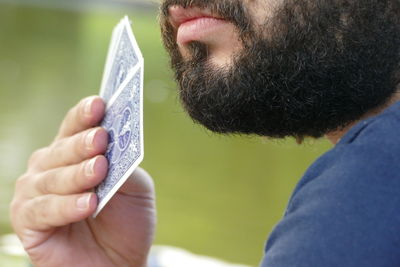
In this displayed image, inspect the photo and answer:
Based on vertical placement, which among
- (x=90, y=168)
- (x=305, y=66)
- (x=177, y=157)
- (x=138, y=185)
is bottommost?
(x=177, y=157)

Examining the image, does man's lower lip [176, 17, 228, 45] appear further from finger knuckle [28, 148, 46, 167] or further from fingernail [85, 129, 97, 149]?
finger knuckle [28, 148, 46, 167]

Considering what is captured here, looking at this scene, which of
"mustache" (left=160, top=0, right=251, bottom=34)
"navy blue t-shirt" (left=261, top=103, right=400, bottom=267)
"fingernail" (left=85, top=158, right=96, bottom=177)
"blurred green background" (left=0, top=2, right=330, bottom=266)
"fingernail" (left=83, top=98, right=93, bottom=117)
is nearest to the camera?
"navy blue t-shirt" (left=261, top=103, right=400, bottom=267)

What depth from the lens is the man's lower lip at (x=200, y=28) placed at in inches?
33.0

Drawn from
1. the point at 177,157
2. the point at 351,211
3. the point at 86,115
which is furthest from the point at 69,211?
the point at 177,157

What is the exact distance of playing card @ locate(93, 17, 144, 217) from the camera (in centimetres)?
91

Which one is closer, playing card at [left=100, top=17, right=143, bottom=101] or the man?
the man

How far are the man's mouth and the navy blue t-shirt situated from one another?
0.24m

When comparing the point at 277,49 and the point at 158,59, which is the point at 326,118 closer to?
the point at 277,49

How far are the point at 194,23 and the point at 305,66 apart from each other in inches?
5.4

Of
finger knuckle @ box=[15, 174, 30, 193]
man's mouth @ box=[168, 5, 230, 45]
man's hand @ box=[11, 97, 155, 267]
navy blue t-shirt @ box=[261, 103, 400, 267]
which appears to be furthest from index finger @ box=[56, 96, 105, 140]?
navy blue t-shirt @ box=[261, 103, 400, 267]

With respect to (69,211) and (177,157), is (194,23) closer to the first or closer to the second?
(69,211)

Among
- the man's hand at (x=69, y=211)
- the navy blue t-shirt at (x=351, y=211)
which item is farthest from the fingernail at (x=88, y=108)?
the navy blue t-shirt at (x=351, y=211)

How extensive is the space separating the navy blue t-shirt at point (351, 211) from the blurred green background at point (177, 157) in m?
0.38

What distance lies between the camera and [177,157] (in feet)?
15.7
